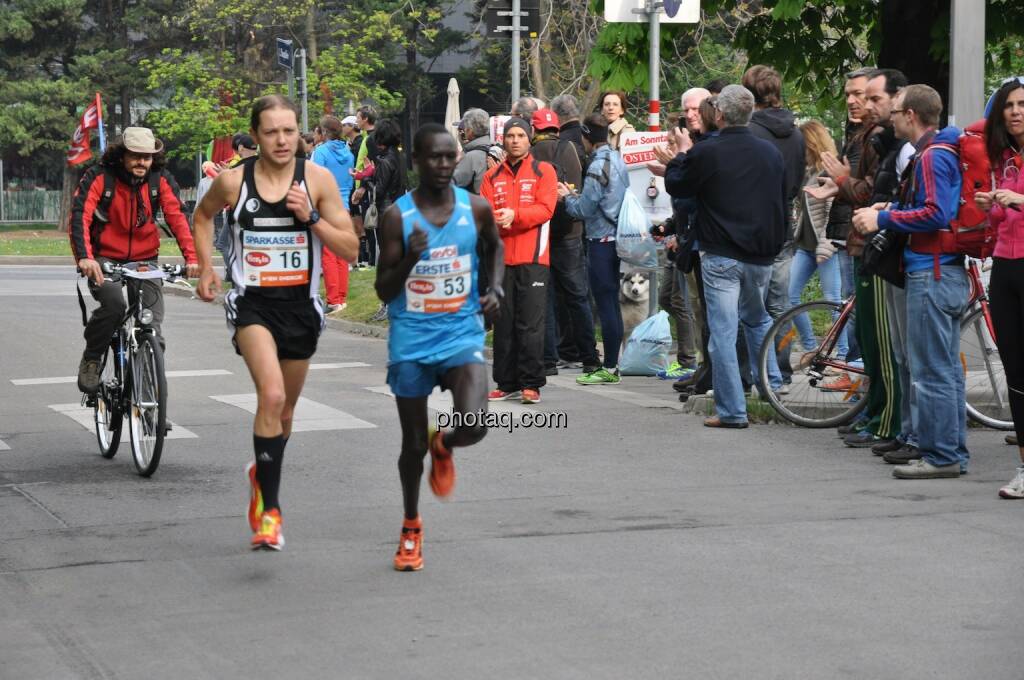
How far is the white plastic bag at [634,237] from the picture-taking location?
1266 centimetres

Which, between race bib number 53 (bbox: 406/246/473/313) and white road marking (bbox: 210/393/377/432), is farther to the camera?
white road marking (bbox: 210/393/377/432)

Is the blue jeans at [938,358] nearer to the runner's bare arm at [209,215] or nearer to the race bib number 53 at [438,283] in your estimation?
the race bib number 53 at [438,283]

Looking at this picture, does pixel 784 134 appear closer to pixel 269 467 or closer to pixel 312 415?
pixel 312 415

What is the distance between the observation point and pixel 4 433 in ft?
35.3

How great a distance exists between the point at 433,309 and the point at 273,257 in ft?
2.75

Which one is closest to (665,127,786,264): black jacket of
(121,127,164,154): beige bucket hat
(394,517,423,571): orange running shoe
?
(121,127,164,154): beige bucket hat

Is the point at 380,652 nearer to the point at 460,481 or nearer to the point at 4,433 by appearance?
the point at 460,481

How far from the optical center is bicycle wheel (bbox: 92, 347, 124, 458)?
9578 millimetres

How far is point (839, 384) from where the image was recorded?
412 inches

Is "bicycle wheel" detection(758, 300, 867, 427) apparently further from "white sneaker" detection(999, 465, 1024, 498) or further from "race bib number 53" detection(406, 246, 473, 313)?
"race bib number 53" detection(406, 246, 473, 313)

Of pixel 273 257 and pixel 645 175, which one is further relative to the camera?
pixel 645 175

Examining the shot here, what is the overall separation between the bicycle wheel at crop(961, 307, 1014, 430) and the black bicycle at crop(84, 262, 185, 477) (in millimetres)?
4808

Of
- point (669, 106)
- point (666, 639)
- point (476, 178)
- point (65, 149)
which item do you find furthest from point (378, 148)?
point (65, 149)

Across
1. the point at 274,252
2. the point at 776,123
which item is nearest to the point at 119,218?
the point at 274,252
